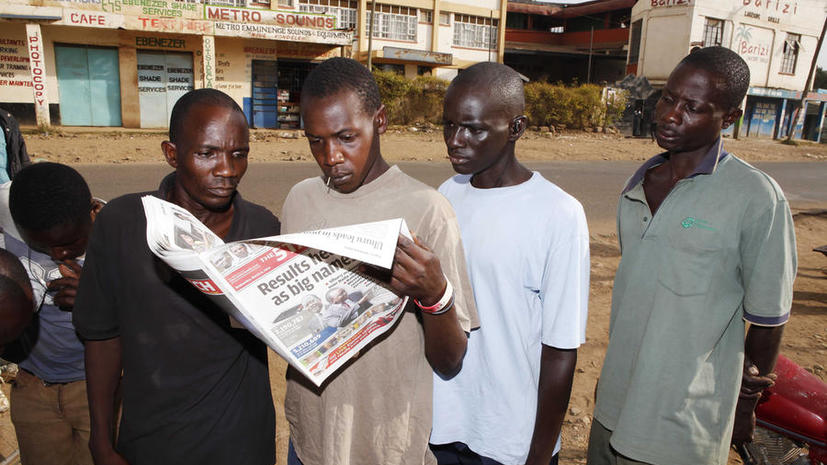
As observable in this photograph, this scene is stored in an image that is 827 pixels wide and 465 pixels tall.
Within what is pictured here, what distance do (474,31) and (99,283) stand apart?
91.7 feet

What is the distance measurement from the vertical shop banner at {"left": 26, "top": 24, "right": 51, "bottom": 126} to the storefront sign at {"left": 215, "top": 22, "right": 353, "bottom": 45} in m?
4.85

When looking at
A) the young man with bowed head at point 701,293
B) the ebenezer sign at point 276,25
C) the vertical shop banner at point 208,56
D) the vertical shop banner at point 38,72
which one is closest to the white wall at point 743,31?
the ebenezer sign at point 276,25

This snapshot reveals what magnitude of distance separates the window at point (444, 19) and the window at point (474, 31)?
440mm

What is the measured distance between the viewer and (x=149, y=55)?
17.5 m

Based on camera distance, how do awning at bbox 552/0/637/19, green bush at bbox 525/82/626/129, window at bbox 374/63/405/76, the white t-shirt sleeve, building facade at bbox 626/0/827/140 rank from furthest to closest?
awning at bbox 552/0/637/19 < building facade at bbox 626/0/827/140 < window at bbox 374/63/405/76 < green bush at bbox 525/82/626/129 < the white t-shirt sleeve

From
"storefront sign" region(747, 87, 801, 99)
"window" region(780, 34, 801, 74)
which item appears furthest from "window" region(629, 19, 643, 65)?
"window" region(780, 34, 801, 74)

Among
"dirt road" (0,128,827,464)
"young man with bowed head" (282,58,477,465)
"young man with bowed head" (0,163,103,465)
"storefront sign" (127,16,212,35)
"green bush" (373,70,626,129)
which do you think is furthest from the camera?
"green bush" (373,70,626,129)

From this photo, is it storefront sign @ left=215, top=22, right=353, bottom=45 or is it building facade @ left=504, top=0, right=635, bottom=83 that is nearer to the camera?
storefront sign @ left=215, top=22, right=353, bottom=45

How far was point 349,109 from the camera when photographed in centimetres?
141

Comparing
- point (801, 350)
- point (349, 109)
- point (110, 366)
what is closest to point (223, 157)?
point (349, 109)

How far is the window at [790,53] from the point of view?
30.1 metres

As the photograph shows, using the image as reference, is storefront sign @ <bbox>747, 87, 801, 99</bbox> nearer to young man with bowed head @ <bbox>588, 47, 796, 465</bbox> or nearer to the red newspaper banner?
young man with bowed head @ <bbox>588, 47, 796, 465</bbox>

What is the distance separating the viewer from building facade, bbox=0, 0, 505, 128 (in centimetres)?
1545

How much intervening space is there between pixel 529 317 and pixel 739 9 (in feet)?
108
